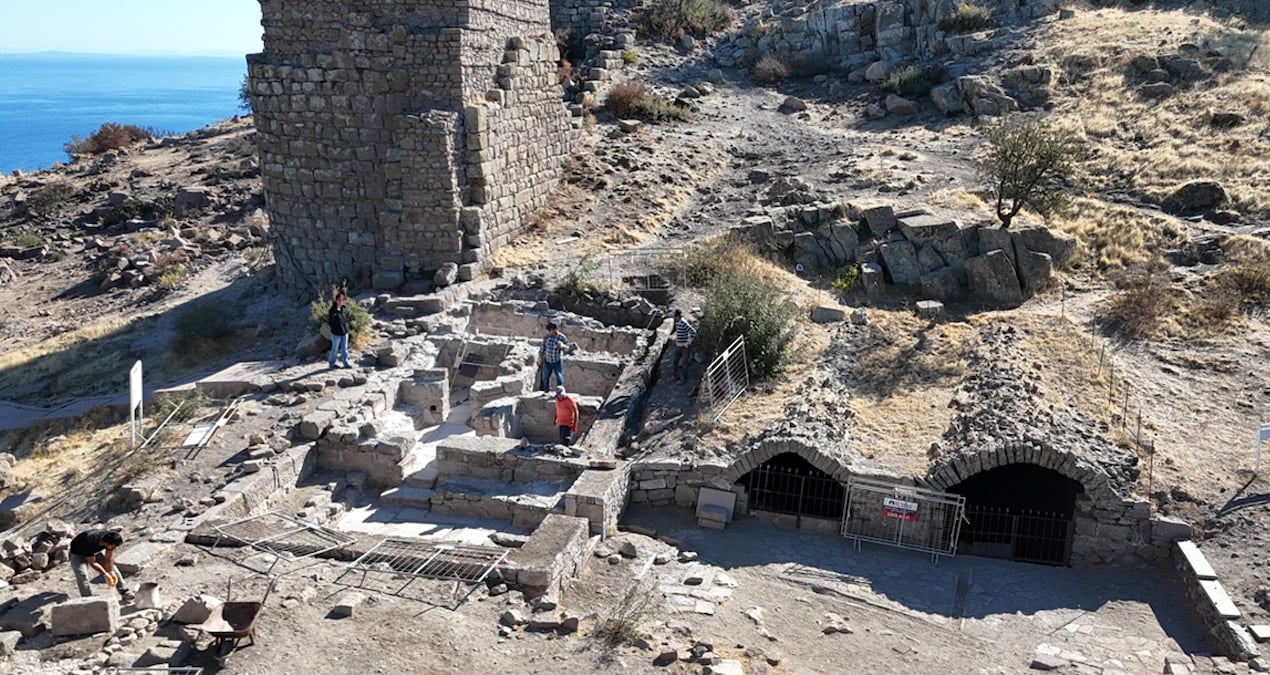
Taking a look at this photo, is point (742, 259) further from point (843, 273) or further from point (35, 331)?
point (35, 331)

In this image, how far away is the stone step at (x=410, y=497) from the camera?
11.4m

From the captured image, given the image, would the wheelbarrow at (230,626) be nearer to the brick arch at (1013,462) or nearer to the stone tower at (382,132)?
the brick arch at (1013,462)

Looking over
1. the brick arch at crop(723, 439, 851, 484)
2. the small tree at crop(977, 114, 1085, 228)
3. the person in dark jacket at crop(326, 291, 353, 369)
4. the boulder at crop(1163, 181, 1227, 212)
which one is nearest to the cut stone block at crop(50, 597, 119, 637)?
the person in dark jacket at crop(326, 291, 353, 369)

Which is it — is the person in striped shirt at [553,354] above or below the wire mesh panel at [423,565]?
above

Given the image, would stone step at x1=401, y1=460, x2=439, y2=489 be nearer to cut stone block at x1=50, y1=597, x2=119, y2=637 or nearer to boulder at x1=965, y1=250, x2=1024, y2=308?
cut stone block at x1=50, y1=597, x2=119, y2=637

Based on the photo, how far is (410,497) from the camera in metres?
11.5

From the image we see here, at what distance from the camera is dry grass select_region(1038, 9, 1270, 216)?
2058 centimetres

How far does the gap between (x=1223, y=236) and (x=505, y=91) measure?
13900 mm

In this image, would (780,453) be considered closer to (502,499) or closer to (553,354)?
(502,499)

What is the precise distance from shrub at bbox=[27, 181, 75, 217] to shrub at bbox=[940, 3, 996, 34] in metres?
27.8

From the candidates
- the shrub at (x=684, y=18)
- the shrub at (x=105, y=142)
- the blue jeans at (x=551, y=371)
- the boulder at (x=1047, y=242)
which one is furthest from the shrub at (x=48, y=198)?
the boulder at (x=1047, y=242)

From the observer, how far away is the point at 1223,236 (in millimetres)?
17719

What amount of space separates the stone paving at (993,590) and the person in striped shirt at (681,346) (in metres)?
2.77

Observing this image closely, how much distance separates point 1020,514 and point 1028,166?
29.6 ft
